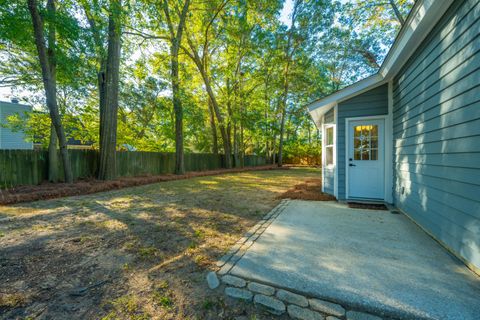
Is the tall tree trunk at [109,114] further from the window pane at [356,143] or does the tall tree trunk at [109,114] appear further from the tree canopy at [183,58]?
the window pane at [356,143]

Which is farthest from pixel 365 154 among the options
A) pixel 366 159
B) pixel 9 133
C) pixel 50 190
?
pixel 9 133

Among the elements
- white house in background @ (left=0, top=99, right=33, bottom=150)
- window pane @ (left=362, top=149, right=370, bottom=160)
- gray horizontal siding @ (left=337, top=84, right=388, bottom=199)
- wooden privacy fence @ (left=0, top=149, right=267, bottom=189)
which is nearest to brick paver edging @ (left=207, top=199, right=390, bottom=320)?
gray horizontal siding @ (left=337, top=84, right=388, bottom=199)

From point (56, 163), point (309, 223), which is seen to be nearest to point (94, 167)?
point (56, 163)

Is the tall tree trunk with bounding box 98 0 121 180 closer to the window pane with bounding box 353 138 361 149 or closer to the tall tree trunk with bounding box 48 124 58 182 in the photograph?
the tall tree trunk with bounding box 48 124 58 182

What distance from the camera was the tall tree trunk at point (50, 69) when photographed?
16.1 ft

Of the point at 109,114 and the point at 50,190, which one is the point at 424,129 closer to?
the point at 50,190

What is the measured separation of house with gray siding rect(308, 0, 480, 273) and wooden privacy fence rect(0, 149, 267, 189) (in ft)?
25.6

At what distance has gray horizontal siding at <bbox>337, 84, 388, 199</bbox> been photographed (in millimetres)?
4398

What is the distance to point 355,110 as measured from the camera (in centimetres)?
458

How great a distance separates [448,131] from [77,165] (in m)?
9.19

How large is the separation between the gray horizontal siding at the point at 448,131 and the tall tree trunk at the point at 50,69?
7763 mm

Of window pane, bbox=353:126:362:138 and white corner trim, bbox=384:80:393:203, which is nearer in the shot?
white corner trim, bbox=384:80:393:203

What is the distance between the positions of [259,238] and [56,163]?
703 cm

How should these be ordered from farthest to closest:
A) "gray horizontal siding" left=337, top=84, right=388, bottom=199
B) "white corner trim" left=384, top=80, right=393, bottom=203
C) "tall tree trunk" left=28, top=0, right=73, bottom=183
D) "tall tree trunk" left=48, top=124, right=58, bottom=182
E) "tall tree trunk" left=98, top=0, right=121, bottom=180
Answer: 1. "tall tree trunk" left=98, top=0, right=121, bottom=180
2. "tall tree trunk" left=48, top=124, right=58, bottom=182
3. "tall tree trunk" left=28, top=0, right=73, bottom=183
4. "gray horizontal siding" left=337, top=84, right=388, bottom=199
5. "white corner trim" left=384, top=80, right=393, bottom=203
